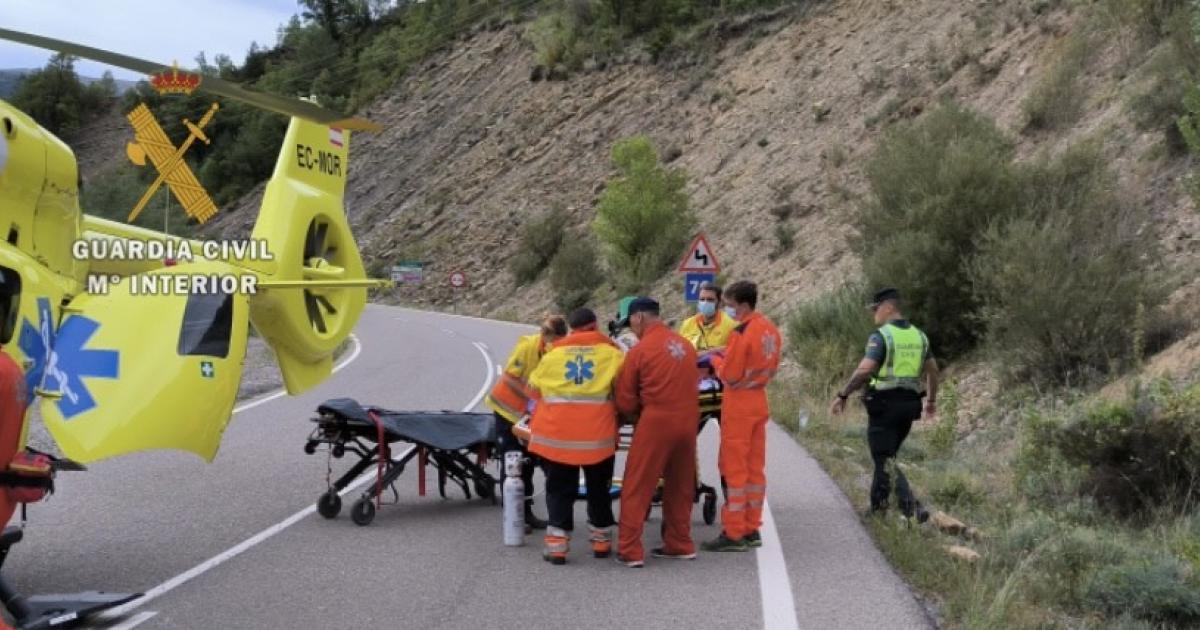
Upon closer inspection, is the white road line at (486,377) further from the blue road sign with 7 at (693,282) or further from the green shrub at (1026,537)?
the green shrub at (1026,537)

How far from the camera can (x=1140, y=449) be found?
356 inches

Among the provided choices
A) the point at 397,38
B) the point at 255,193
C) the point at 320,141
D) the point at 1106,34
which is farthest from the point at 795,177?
the point at 397,38

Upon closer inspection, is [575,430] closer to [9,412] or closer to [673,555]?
[673,555]

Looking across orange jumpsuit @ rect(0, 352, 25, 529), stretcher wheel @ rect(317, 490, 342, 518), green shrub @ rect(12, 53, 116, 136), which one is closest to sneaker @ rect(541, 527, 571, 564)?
stretcher wheel @ rect(317, 490, 342, 518)

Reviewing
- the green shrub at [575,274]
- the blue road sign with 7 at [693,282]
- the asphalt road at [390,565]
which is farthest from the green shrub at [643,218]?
the asphalt road at [390,565]

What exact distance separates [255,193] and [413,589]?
69750 mm

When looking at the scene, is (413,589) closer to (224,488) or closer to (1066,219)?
(224,488)

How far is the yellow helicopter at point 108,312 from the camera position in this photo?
6520 mm

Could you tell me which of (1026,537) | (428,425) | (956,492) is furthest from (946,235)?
(428,425)

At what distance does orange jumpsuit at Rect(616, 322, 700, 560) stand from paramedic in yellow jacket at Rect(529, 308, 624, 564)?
153 millimetres

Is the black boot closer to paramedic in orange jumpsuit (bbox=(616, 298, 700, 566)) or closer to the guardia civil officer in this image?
paramedic in orange jumpsuit (bbox=(616, 298, 700, 566))

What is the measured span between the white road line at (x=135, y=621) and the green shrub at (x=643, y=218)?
33483 mm

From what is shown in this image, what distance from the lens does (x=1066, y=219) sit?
17.1m

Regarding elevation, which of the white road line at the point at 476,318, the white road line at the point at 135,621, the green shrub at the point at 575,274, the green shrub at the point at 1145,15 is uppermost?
the green shrub at the point at 1145,15
